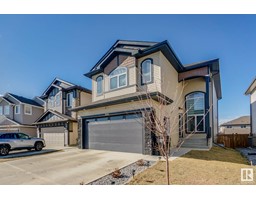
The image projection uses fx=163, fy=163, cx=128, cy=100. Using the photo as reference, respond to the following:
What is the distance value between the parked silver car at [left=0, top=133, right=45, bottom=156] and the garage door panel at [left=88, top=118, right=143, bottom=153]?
15.2 ft

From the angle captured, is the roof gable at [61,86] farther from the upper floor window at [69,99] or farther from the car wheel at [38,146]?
the car wheel at [38,146]

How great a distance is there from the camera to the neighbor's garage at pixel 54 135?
59.7 ft

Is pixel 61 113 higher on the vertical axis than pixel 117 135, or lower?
higher

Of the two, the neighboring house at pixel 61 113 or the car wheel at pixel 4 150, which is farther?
the neighboring house at pixel 61 113

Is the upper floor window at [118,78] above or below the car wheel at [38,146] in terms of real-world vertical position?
above

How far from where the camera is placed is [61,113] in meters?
20.8

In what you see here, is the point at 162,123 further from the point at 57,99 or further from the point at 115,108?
the point at 57,99

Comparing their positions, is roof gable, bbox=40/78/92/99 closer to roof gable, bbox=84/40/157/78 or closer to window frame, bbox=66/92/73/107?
window frame, bbox=66/92/73/107

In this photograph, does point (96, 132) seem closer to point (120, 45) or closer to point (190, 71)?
point (120, 45)

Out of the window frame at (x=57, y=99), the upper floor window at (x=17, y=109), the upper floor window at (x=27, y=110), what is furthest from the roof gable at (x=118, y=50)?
the upper floor window at (x=17, y=109)

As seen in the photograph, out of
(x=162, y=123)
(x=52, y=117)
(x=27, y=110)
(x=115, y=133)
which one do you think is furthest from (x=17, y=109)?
(x=162, y=123)

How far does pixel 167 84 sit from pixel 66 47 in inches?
290

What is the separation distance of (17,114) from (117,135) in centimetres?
2046

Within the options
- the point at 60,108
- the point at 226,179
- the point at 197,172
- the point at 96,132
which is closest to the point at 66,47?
the point at 96,132
